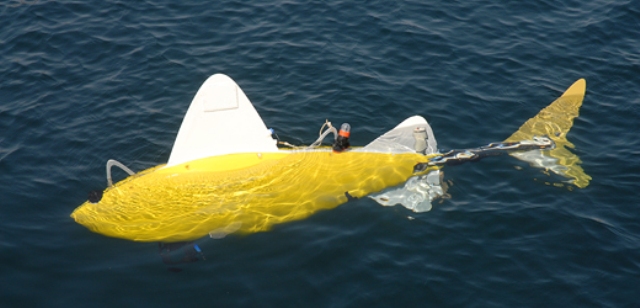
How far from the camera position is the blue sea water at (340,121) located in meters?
10.3

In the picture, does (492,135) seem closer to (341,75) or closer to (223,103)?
(341,75)

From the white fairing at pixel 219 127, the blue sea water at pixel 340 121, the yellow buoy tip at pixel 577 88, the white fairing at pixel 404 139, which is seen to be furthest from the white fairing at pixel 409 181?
the yellow buoy tip at pixel 577 88

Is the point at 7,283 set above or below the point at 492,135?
below

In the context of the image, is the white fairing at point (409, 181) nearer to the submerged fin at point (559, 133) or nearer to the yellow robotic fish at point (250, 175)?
Answer: the yellow robotic fish at point (250, 175)

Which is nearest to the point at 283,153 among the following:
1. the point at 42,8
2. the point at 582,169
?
the point at 582,169

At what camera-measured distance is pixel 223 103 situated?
492 inches

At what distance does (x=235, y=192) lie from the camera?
11.8m

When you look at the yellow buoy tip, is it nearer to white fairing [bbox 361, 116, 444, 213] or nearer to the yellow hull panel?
white fairing [bbox 361, 116, 444, 213]

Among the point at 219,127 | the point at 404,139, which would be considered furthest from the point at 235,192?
the point at 404,139

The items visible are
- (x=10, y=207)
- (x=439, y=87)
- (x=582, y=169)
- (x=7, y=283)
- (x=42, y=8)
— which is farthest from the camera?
(x=42, y=8)

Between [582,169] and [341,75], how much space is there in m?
6.54

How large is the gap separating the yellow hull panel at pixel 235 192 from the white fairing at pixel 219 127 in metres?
0.23

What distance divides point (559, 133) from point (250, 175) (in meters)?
7.46

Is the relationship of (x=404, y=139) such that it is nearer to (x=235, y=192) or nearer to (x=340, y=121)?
(x=340, y=121)
